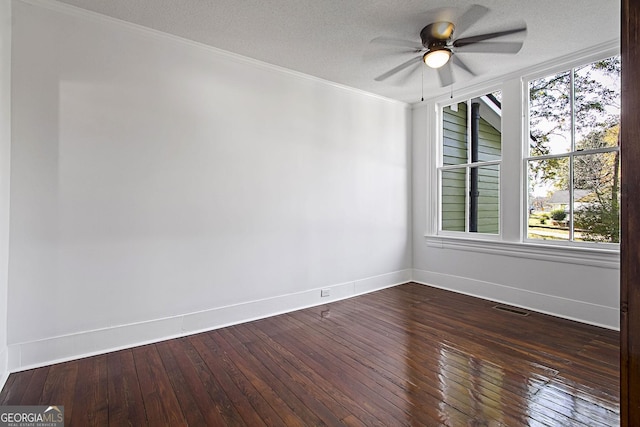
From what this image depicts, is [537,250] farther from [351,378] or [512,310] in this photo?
[351,378]

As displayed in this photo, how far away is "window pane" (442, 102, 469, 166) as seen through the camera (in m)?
4.57

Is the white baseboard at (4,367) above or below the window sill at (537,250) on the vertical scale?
below

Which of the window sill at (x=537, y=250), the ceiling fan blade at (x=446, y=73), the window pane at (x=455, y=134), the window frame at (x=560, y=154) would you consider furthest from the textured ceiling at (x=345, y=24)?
the window sill at (x=537, y=250)

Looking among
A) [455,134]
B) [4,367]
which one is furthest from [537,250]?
[4,367]

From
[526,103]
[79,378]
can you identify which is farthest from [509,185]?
[79,378]

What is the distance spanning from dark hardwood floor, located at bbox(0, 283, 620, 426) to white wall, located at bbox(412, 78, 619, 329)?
0.32 meters

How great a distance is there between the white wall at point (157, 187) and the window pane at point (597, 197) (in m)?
2.47

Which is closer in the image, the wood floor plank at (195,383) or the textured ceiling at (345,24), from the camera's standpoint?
the wood floor plank at (195,383)

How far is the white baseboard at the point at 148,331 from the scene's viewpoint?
2.47m

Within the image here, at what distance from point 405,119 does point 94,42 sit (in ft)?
12.8

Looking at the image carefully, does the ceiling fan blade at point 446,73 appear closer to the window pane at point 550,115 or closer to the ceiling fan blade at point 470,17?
the ceiling fan blade at point 470,17

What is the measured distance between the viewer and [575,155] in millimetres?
3492

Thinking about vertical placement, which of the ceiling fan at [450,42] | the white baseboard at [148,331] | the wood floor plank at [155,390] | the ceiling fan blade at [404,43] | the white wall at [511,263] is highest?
the ceiling fan blade at [404,43]

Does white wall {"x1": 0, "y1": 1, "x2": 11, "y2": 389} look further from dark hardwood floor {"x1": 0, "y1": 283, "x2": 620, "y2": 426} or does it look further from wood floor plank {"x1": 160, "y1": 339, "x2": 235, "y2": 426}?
wood floor plank {"x1": 160, "y1": 339, "x2": 235, "y2": 426}
